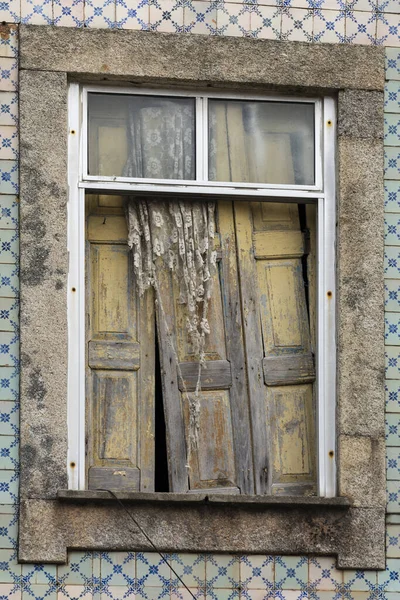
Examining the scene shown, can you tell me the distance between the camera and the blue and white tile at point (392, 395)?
9.00m

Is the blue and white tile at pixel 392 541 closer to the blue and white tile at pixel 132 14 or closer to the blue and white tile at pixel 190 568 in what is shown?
the blue and white tile at pixel 190 568

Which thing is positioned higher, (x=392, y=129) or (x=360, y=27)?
(x=360, y=27)

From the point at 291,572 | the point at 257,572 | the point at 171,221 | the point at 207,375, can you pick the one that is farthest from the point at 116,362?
the point at 291,572

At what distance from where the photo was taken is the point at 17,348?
8773 millimetres

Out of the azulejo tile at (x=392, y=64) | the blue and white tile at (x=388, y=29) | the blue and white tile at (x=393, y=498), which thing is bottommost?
the blue and white tile at (x=393, y=498)

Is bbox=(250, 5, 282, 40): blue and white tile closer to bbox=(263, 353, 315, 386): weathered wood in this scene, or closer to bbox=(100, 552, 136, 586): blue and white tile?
bbox=(263, 353, 315, 386): weathered wood

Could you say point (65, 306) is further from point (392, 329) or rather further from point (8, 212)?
point (392, 329)

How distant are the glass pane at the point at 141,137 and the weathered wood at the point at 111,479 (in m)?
1.58

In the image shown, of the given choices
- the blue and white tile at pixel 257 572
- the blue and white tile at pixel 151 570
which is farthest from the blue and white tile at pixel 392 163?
the blue and white tile at pixel 151 570

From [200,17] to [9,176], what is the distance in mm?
1375

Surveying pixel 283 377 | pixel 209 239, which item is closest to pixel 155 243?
pixel 209 239

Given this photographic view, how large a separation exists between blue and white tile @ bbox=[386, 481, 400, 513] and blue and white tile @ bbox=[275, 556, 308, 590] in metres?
0.54

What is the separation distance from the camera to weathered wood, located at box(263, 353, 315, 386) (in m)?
9.11

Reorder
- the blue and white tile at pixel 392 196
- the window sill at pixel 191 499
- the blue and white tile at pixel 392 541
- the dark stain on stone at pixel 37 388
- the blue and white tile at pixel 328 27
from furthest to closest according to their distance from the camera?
the blue and white tile at pixel 328 27
the blue and white tile at pixel 392 196
the blue and white tile at pixel 392 541
the dark stain on stone at pixel 37 388
the window sill at pixel 191 499
